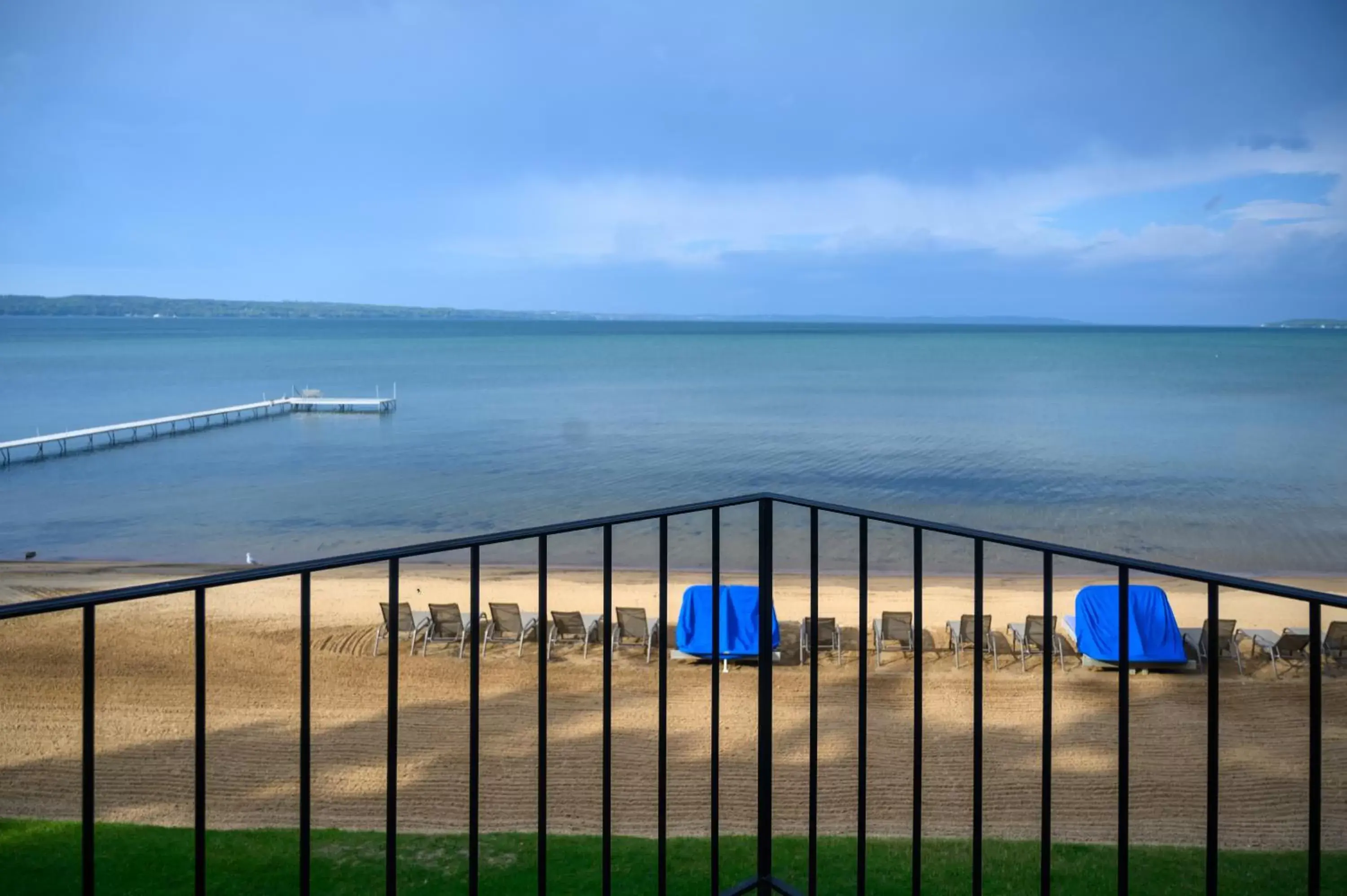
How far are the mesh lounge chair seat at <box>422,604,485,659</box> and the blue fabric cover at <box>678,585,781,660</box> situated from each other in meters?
3.05

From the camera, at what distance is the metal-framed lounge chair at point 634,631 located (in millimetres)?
14328

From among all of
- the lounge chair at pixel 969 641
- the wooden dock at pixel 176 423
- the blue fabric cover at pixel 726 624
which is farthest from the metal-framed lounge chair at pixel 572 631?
the wooden dock at pixel 176 423

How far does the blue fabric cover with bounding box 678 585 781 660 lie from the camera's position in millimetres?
13203

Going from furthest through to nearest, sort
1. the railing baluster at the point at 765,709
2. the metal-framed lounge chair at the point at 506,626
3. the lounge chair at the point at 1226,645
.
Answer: the metal-framed lounge chair at the point at 506,626 < the lounge chair at the point at 1226,645 < the railing baluster at the point at 765,709

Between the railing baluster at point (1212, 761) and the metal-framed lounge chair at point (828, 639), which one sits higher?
the railing baluster at point (1212, 761)

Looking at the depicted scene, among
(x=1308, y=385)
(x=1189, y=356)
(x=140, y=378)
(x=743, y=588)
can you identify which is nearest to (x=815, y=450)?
(x=743, y=588)

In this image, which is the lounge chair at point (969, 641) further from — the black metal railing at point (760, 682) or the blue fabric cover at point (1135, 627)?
the black metal railing at point (760, 682)

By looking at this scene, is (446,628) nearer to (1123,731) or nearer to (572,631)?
(572,631)

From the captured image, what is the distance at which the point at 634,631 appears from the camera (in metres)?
14.6

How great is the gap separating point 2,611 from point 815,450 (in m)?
38.7

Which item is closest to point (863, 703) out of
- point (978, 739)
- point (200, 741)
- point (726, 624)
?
point (978, 739)

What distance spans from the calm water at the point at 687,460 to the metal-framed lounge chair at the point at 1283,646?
8.76 m

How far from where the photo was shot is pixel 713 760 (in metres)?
3.23

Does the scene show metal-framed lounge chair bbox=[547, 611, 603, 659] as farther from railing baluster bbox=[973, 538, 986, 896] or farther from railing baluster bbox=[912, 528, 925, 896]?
railing baluster bbox=[973, 538, 986, 896]
